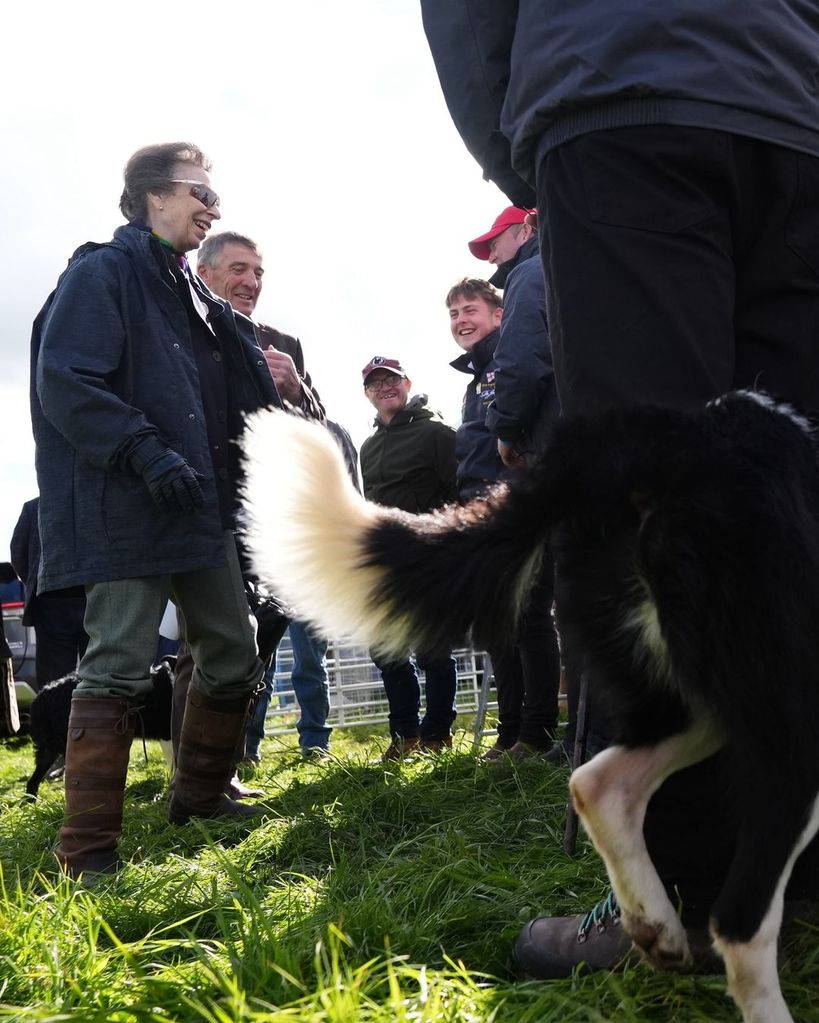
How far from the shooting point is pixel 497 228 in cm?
491

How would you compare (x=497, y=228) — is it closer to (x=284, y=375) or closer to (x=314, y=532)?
(x=284, y=375)

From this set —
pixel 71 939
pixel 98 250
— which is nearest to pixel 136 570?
pixel 98 250

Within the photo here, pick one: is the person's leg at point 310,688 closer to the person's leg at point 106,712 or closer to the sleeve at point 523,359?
the sleeve at point 523,359

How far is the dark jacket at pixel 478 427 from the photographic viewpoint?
15.5 feet

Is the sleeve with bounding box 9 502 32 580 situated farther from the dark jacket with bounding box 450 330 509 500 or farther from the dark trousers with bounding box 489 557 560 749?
the dark trousers with bounding box 489 557 560 749

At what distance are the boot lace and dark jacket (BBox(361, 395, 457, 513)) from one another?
373cm

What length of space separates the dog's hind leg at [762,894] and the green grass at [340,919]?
0.12 meters

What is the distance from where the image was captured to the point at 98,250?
340 cm

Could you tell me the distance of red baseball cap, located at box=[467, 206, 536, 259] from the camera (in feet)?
15.9

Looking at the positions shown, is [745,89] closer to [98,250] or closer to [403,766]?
[98,250]

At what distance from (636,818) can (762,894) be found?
10.5 inches

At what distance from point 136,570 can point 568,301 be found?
1.77m

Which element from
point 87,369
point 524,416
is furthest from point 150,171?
point 524,416

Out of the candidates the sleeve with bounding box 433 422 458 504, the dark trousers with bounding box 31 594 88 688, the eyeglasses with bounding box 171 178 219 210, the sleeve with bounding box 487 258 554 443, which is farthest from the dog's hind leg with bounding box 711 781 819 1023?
the dark trousers with bounding box 31 594 88 688
